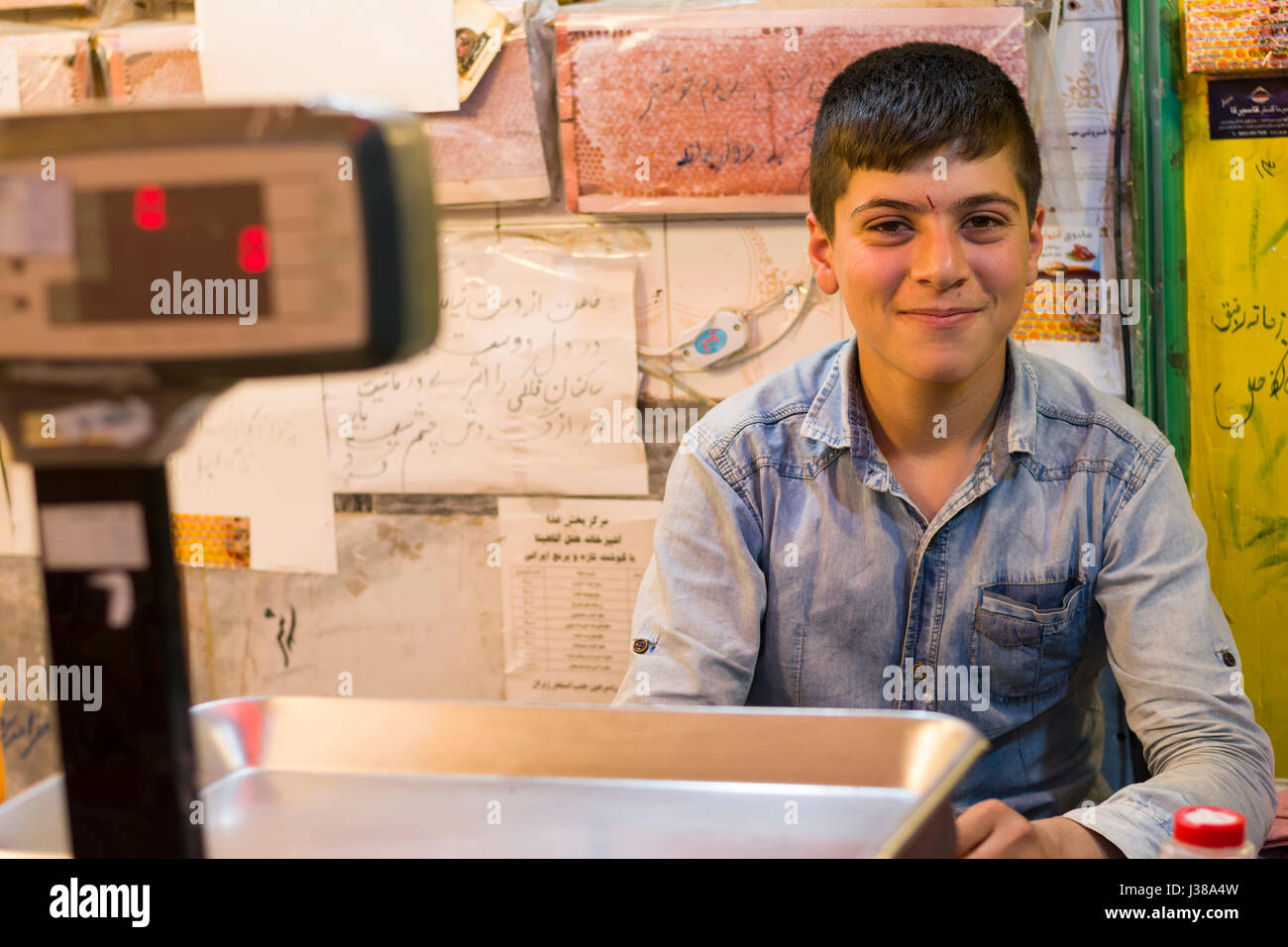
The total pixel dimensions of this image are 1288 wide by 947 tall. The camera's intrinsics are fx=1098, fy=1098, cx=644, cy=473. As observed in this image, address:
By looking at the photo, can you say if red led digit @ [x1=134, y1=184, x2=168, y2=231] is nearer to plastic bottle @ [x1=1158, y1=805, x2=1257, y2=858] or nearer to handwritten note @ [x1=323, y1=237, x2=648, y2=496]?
plastic bottle @ [x1=1158, y1=805, x2=1257, y2=858]

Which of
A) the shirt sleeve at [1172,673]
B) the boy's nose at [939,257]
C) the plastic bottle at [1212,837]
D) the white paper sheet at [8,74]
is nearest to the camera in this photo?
the plastic bottle at [1212,837]

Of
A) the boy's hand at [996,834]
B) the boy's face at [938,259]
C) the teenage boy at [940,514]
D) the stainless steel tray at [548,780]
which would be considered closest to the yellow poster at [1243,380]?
the teenage boy at [940,514]

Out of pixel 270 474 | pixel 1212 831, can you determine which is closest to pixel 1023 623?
pixel 1212 831

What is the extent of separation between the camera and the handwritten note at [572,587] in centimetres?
175

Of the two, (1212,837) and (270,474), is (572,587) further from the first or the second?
(1212,837)

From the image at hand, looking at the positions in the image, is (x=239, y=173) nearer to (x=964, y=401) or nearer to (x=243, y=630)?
(x=964, y=401)

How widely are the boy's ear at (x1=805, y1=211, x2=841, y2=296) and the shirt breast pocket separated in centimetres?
35

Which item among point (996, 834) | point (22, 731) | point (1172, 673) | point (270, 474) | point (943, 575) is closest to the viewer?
point (996, 834)

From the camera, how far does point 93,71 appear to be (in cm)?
175

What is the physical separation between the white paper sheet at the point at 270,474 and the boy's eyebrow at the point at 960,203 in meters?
1.08

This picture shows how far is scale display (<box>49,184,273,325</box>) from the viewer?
0.26m

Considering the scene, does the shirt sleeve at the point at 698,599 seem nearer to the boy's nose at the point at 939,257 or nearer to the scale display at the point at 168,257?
the boy's nose at the point at 939,257

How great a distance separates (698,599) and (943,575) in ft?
0.79

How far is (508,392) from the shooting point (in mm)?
1751
